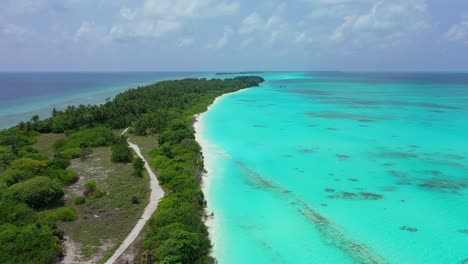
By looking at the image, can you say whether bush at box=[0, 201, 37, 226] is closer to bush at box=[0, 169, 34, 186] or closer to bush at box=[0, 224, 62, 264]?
bush at box=[0, 224, 62, 264]

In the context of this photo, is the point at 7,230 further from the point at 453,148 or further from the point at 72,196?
the point at 453,148

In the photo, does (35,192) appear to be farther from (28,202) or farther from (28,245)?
(28,245)

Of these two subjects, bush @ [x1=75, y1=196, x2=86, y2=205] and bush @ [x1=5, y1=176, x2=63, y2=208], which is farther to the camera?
bush @ [x1=75, y1=196, x2=86, y2=205]

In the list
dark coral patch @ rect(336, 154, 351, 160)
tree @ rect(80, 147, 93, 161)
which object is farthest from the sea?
tree @ rect(80, 147, 93, 161)

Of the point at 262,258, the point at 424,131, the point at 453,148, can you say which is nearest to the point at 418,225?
the point at 262,258

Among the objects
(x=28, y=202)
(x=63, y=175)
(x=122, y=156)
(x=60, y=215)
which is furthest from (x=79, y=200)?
(x=122, y=156)

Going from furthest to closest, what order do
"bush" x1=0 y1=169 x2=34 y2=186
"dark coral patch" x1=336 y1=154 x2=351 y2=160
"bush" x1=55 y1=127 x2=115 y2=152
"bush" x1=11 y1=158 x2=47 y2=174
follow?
"bush" x1=55 y1=127 x2=115 y2=152
"dark coral patch" x1=336 y1=154 x2=351 y2=160
"bush" x1=11 y1=158 x2=47 y2=174
"bush" x1=0 y1=169 x2=34 y2=186

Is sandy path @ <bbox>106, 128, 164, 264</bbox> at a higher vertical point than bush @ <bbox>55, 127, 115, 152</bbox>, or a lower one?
lower
